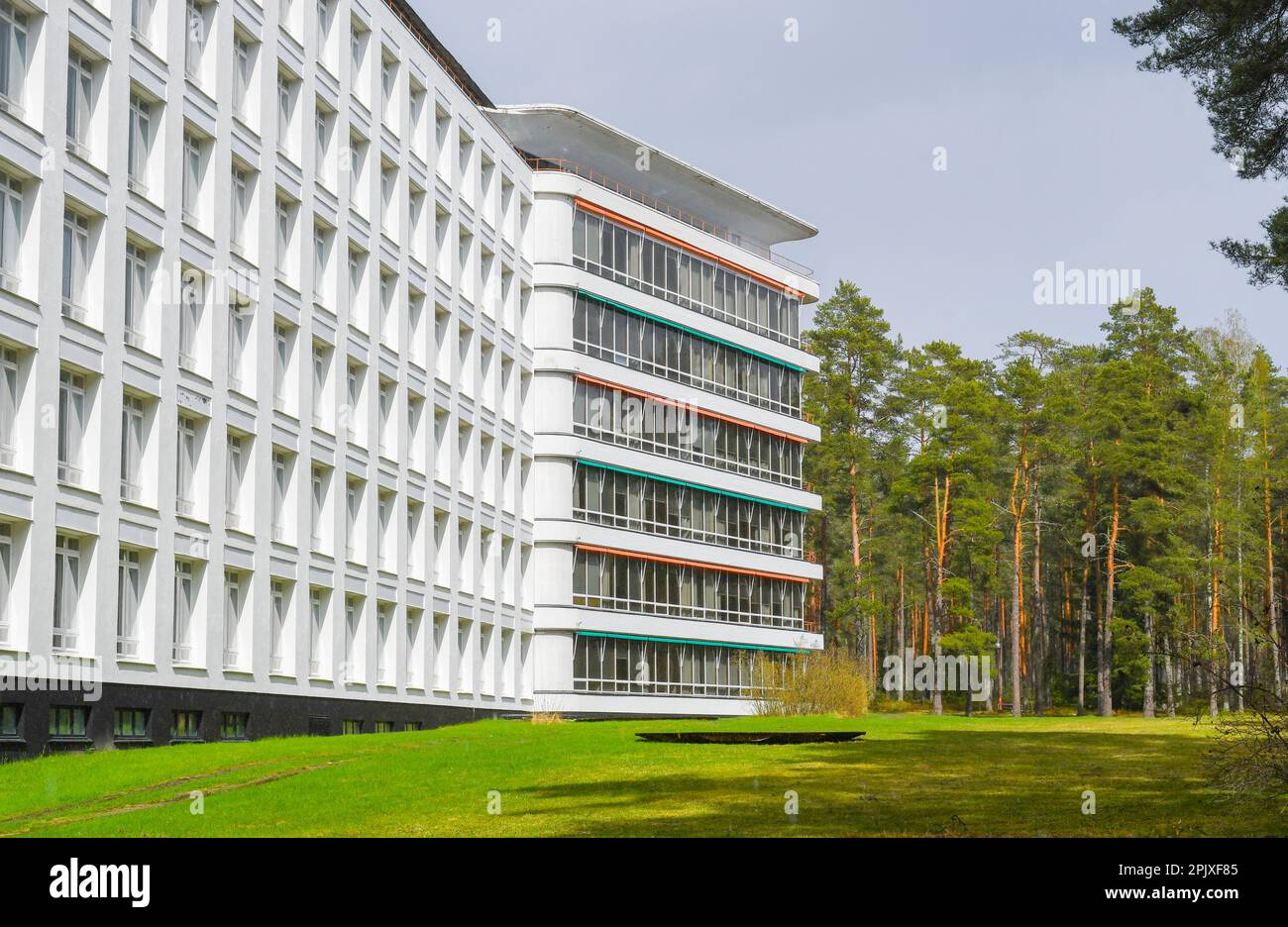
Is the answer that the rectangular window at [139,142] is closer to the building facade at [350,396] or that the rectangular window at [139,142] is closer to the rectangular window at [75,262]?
the building facade at [350,396]

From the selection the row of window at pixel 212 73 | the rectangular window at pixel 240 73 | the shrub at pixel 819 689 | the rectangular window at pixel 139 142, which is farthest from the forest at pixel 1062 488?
the rectangular window at pixel 139 142

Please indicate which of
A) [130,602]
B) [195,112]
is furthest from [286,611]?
[195,112]

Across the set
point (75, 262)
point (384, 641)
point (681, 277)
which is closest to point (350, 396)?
point (384, 641)

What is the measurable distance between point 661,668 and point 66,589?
36.7m

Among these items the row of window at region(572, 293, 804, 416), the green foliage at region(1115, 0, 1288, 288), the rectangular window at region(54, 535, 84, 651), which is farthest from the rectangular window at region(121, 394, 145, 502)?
the row of window at region(572, 293, 804, 416)

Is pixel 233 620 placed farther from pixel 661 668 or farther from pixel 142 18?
pixel 661 668

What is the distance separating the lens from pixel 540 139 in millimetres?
62125

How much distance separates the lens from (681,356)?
6512 cm

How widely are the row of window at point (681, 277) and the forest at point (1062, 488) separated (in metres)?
15.0

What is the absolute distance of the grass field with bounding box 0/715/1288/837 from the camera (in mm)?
13945

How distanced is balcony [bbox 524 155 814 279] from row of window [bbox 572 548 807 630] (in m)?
14.9

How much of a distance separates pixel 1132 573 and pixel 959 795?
6566 cm

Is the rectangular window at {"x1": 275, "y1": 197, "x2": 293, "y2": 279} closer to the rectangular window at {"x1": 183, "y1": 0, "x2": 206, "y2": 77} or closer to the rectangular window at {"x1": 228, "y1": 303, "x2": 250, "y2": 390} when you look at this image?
the rectangular window at {"x1": 228, "y1": 303, "x2": 250, "y2": 390}
